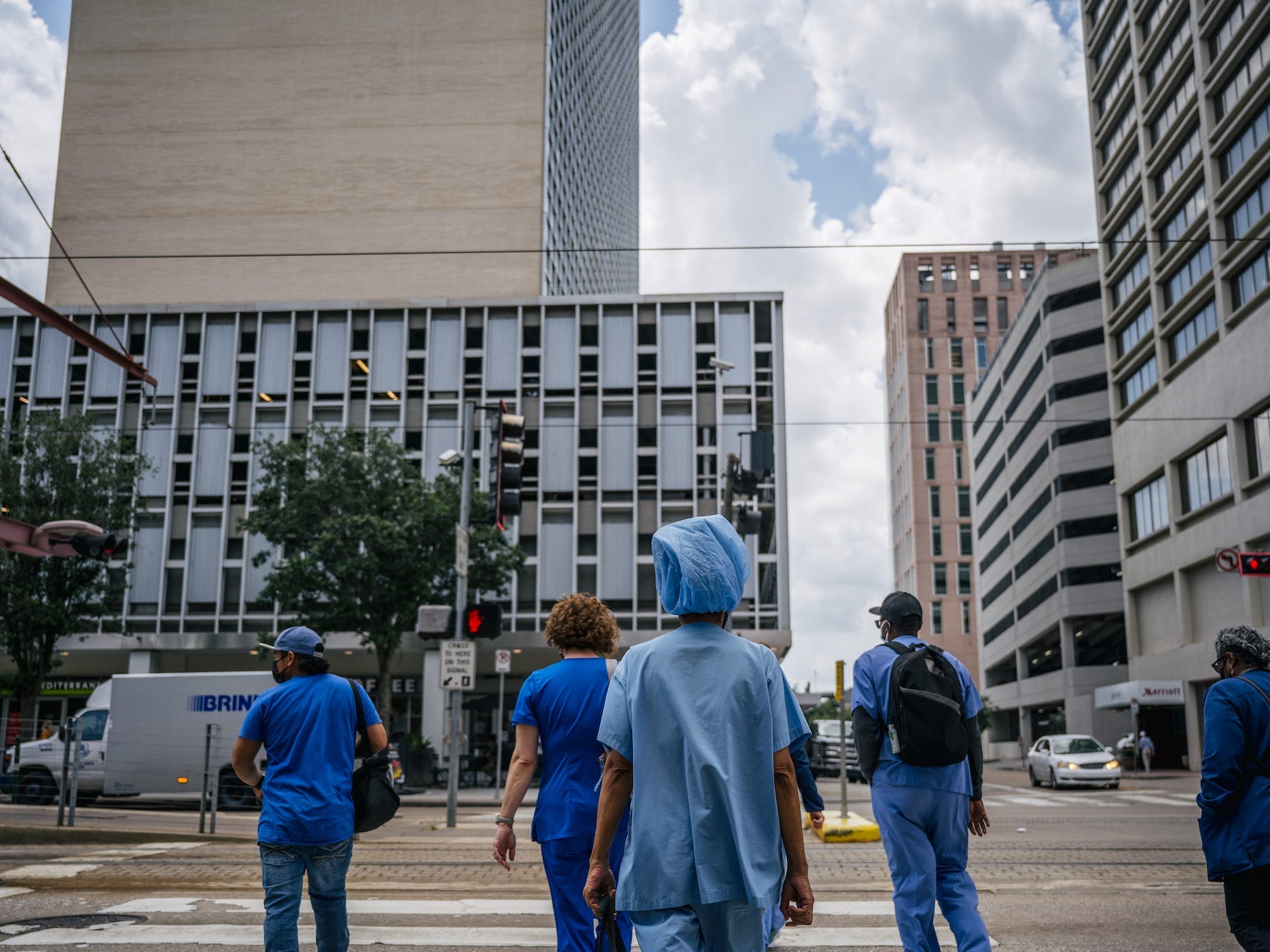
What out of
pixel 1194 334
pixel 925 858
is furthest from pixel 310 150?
pixel 925 858

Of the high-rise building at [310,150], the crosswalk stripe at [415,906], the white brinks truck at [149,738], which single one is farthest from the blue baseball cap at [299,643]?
the high-rise building at [310,150]

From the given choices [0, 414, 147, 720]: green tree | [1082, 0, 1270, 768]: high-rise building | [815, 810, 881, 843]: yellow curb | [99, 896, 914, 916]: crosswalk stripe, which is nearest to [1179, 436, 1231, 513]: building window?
[1082, 0, 1270, 768]: high-rise building

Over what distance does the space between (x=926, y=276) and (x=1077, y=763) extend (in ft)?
277

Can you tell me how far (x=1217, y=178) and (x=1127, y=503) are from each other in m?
15.5

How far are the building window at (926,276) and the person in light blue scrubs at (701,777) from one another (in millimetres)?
109395

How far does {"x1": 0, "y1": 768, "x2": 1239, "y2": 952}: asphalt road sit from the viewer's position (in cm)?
729

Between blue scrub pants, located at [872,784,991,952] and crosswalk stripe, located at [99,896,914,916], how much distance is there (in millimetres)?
3151

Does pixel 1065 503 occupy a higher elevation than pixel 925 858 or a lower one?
higher

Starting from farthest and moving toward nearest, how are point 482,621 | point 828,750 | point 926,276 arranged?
point 926,276 < point 828,750 < point 482,621

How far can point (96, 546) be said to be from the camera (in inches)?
635

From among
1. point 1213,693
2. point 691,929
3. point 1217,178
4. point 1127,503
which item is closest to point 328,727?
point 691,929

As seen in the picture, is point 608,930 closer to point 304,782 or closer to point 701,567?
point 701,567

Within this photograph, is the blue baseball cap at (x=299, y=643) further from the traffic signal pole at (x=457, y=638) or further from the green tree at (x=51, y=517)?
the green tree at (x=51, y=517)

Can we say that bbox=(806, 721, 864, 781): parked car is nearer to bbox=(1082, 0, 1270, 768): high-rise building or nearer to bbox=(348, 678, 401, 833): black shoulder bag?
bbox=(1082, 0, 1270, 768): high-rise building
